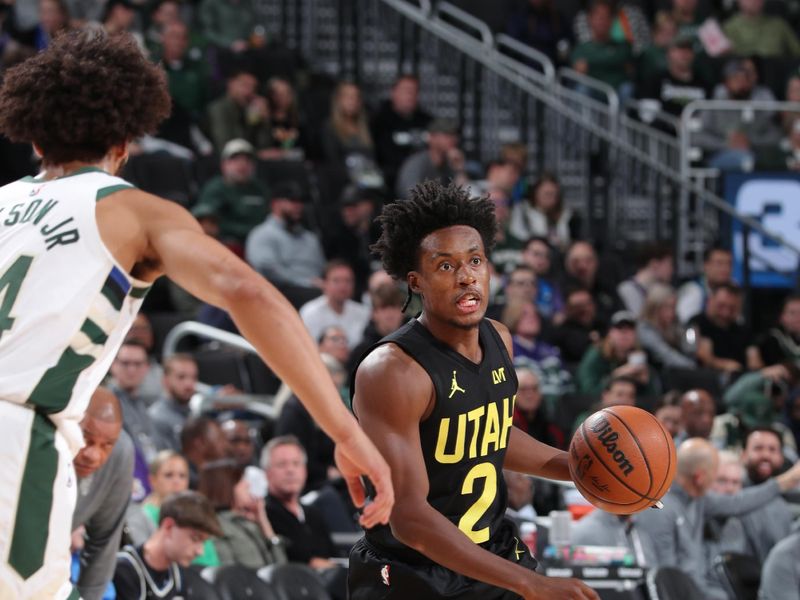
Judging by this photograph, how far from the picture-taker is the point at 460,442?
440 centimetres

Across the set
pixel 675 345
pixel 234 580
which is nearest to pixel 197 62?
pixel 675 345

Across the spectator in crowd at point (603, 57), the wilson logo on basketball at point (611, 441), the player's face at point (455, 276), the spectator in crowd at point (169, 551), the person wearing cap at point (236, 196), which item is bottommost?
the spectator in crowd at point (169, 551)

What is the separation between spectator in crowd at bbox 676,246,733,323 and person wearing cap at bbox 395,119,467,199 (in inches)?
85.6

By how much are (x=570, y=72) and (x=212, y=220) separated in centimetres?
530

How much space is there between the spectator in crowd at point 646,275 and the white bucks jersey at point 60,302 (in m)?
9.60

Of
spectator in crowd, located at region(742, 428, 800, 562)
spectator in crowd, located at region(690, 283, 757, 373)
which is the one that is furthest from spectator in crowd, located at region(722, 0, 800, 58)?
spectator in crowd, located at region(742, 428, 800, 562)

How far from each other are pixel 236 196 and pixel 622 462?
7702mm

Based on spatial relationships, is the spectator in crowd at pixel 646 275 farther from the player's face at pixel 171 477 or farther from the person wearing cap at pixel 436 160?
the player's face at pixel 171 477

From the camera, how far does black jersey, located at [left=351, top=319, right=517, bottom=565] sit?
4.38 meters

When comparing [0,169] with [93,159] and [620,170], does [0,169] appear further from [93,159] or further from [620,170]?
[93,159]

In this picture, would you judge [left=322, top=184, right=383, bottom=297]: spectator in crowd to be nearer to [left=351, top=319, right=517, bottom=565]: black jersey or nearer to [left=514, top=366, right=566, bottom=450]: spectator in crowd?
[left=514, top=366, right=566, bottom=450]: spectator in crowd

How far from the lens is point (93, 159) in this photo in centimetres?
329

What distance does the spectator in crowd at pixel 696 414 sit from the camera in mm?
9852

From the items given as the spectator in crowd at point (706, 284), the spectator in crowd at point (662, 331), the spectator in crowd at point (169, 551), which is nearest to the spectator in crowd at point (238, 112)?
the spectator in crowd at point (662, 331)
